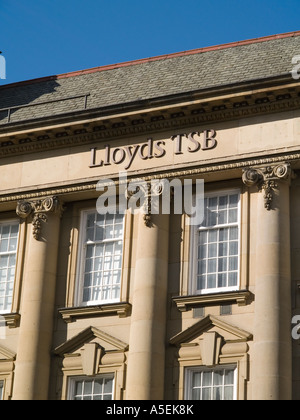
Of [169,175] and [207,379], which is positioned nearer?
[207,379]

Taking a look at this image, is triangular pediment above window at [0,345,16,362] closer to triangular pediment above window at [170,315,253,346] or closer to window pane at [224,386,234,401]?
triangular pediment above window at [170,315,253,346]

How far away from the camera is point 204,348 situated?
2942 cm

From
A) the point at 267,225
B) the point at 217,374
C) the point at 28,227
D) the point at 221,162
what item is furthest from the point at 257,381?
the point at 28,227

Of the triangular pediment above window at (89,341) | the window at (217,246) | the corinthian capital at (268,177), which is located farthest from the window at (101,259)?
the corinthian capital at (268,177)

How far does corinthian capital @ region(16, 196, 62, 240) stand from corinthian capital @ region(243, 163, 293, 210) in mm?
5912

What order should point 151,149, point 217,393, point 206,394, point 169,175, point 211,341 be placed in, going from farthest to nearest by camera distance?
point 151,149, point 169,175, point 211,341, point 206,394, point 217,393

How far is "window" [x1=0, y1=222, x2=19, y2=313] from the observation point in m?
32.9

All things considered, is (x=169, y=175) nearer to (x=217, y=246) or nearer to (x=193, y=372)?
(x=217, y=246)

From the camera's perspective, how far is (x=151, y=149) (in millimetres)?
32062

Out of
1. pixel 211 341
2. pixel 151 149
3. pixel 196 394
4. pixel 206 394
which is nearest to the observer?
pixel 206 394

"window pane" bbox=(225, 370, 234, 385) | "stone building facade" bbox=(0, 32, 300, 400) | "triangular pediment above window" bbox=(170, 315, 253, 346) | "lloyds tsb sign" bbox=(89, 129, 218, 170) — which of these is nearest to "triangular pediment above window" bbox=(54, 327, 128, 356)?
"stone building facade" bbox=(0, 32, 300, 400)

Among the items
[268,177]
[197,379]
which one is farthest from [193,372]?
[268,177]

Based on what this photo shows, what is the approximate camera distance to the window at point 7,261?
32.9 metres

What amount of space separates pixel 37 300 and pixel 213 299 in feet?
17.3
